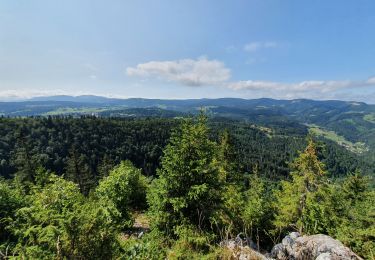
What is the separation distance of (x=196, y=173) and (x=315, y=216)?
1310 centimetres

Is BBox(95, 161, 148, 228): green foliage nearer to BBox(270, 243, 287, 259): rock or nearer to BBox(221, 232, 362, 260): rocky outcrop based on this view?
BBox(270, 243, 287, 259): rock

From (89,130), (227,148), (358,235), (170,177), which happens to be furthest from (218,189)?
(89,130)

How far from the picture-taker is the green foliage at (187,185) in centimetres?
1524

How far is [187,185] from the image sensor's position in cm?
1588

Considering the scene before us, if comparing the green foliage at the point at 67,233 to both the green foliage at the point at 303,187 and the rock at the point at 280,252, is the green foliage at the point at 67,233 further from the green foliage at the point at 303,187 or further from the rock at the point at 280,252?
the green foliage at the point at 303,187

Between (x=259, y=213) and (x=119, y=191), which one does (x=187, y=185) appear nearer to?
(x=119, y=191)

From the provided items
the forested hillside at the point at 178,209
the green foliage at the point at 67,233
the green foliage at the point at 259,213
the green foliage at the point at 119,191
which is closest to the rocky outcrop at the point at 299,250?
the forested hillside at the point at 178,209

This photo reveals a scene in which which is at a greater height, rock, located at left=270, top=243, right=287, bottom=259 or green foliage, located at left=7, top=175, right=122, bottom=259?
green foliage, located at left=7, top=175, right=122, bottom=259

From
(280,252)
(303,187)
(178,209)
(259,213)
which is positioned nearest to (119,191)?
(178,209)

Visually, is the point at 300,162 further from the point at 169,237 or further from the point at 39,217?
the point at 39,217

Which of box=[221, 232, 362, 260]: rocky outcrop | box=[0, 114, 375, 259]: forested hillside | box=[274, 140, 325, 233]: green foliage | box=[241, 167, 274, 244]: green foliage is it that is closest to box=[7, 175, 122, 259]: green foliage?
box=[0, 114, 375, 259]: forested hillside

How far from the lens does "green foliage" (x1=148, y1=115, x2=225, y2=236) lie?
50.0ft

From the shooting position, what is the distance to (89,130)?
152 meters

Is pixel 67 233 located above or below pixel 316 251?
above
